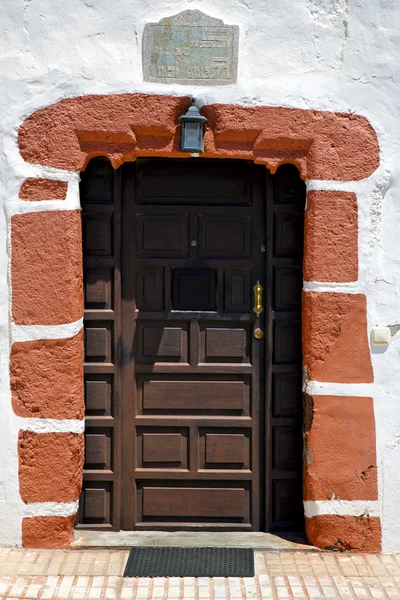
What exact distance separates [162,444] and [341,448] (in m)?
1.02

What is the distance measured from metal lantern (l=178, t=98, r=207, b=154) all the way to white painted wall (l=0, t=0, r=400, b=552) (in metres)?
0.14

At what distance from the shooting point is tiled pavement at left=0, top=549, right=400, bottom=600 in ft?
11.7

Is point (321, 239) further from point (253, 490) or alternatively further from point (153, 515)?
point (153, 515)

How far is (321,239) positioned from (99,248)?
1235 mm

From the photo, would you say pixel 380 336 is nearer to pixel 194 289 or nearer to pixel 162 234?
pixel 194 289

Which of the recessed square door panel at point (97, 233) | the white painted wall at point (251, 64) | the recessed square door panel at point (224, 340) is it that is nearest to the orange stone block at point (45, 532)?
the white painted wall at point (251, 64)

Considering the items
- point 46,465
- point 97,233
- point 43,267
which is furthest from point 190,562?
point 97,233

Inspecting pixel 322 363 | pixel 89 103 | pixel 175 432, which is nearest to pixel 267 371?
pixel 322 363

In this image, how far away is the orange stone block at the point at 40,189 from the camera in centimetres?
384

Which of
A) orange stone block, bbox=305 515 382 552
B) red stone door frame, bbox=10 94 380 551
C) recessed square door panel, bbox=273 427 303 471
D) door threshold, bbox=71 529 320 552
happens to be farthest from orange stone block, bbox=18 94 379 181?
door threshold, bbox=71 529 320 552

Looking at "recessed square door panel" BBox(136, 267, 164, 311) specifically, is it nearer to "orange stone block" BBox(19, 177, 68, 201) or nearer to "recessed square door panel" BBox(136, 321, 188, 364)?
"recessed square door panel" BBox(136, 321, 188, 364)

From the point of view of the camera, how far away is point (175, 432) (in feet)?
13.8

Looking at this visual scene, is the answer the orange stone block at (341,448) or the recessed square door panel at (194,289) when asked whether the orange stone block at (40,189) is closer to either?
the recessed square door panel at (194,289)

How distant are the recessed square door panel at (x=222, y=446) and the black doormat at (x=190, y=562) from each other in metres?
0.50
